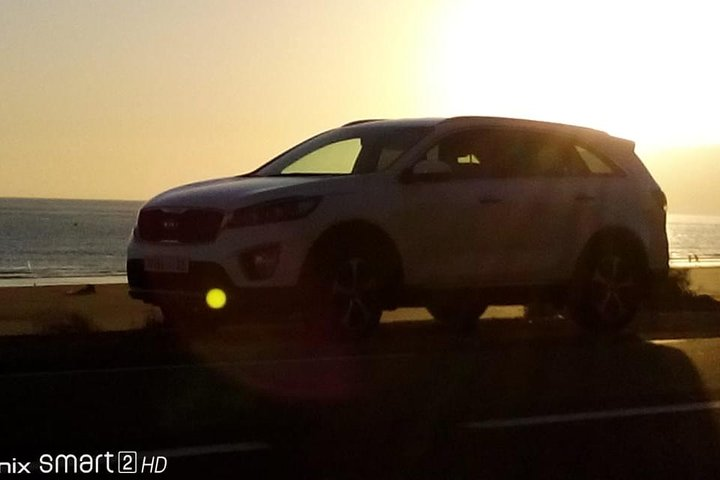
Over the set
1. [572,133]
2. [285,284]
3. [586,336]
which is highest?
[572,133]

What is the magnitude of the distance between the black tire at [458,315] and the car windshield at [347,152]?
68.1 inches

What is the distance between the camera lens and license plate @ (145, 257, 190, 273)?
35.7 ft

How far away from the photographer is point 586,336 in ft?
40.0

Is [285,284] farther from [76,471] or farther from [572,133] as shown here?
[76,471]

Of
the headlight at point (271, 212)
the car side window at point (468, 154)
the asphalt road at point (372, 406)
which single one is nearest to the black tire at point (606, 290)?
the car side window at point (468, 154)

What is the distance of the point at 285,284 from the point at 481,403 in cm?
307

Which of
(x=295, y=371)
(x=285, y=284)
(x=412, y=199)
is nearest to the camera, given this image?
(x=295, y=371)

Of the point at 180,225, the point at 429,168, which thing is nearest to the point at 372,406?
the point at 180,225

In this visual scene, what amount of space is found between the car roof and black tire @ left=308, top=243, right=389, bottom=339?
1515 millimetres

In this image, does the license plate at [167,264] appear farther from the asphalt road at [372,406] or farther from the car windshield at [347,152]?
the car windshield at [347,152]

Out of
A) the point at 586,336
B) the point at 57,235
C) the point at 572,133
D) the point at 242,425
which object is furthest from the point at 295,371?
the point at 57,235

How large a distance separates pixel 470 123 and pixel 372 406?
501 cm

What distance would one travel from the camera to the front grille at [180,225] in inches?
428

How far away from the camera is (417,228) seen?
1166cm
